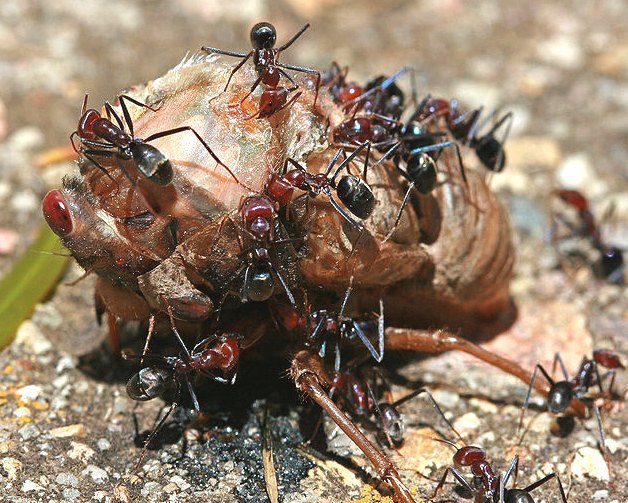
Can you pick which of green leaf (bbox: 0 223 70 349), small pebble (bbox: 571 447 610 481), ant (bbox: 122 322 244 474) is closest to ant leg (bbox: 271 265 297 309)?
ant (bbox: 122 322 244 474)

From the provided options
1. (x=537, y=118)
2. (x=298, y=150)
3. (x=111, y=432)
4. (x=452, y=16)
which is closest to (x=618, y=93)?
(x=537, y=118)

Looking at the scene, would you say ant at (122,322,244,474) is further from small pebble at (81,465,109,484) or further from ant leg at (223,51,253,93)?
ant leg at (223,51,253,93)

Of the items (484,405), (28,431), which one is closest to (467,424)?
(484,405)

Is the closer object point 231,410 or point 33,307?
point 231,410

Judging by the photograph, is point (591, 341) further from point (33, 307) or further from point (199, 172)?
point (33, 307)

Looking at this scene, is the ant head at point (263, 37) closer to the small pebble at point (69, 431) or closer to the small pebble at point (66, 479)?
the small pebble at point (69, 431)
